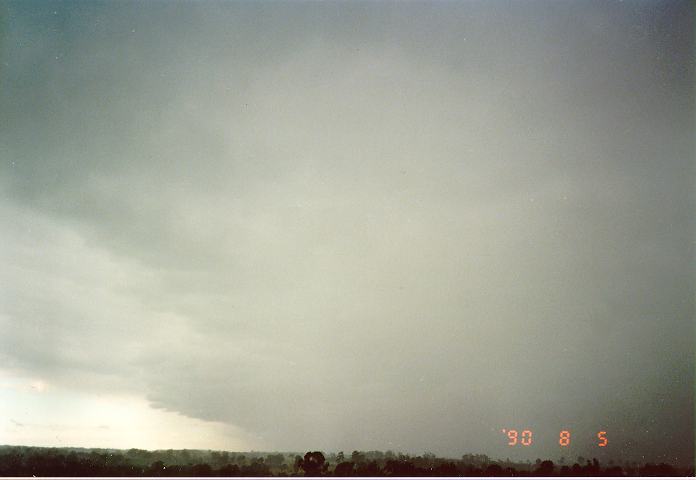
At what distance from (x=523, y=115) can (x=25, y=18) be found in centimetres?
340

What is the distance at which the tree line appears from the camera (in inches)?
129

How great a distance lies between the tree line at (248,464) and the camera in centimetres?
329

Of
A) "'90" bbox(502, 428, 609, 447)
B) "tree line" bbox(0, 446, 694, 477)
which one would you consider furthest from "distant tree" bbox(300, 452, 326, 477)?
"'90" bbox(502, 428, 609, 447)

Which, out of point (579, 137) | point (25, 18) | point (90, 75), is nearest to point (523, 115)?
point (579, 137)

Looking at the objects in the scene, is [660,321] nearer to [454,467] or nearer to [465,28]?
[454,467]

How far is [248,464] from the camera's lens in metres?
3.33

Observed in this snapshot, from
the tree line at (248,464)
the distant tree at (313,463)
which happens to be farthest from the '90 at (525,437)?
the distant tree at (313,463)

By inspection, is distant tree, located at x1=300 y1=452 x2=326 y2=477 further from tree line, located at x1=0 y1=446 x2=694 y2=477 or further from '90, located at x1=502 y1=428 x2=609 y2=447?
'90, located at x1=502 y1=428 x2=609 y2=447

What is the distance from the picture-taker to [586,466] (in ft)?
11.2

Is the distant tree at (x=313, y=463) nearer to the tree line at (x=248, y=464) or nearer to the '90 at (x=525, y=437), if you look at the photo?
the tree line at (x=248, y=464)

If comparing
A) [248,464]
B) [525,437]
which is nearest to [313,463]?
[248,464]

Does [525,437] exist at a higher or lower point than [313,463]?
higher

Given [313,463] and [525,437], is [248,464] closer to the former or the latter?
[313,463]

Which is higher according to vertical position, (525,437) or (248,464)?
(525,437)
